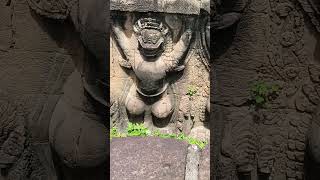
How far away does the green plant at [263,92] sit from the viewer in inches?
54.2

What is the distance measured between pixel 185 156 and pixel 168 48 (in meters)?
0.88

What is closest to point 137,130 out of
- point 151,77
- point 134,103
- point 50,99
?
point 134,103

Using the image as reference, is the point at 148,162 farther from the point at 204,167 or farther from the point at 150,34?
the point at 150,34

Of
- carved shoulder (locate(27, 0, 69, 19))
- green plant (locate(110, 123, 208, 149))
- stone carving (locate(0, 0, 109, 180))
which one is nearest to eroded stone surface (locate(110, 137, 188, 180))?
green plant (locate(110, 123, 208, 149))

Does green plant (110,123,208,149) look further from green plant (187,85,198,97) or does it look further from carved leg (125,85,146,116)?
green plant (187,85,198,97)

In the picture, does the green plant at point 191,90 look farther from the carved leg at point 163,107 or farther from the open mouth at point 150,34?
the open mouth at point 150,34

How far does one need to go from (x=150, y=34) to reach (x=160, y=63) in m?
0.20

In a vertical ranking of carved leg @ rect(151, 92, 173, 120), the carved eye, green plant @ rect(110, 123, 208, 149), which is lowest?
green plant @ rect(110, 123, 208, 149)

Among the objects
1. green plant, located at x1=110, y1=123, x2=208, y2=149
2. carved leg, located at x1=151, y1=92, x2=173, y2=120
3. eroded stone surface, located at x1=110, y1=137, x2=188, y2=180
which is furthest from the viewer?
carved leg, located at x1=151, y1=92, x2=173, y2=120

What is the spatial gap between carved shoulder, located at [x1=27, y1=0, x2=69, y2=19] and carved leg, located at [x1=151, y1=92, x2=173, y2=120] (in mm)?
1899

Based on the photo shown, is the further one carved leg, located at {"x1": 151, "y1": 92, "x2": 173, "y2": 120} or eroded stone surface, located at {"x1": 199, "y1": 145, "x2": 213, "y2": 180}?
carved leg, located at {"x1": 151, "y1": 92, "x2": 173, "y2": 120}

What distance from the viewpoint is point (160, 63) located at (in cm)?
316

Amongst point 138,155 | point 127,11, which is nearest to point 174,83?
point 127,11

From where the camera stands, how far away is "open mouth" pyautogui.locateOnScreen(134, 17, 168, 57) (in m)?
3.07
